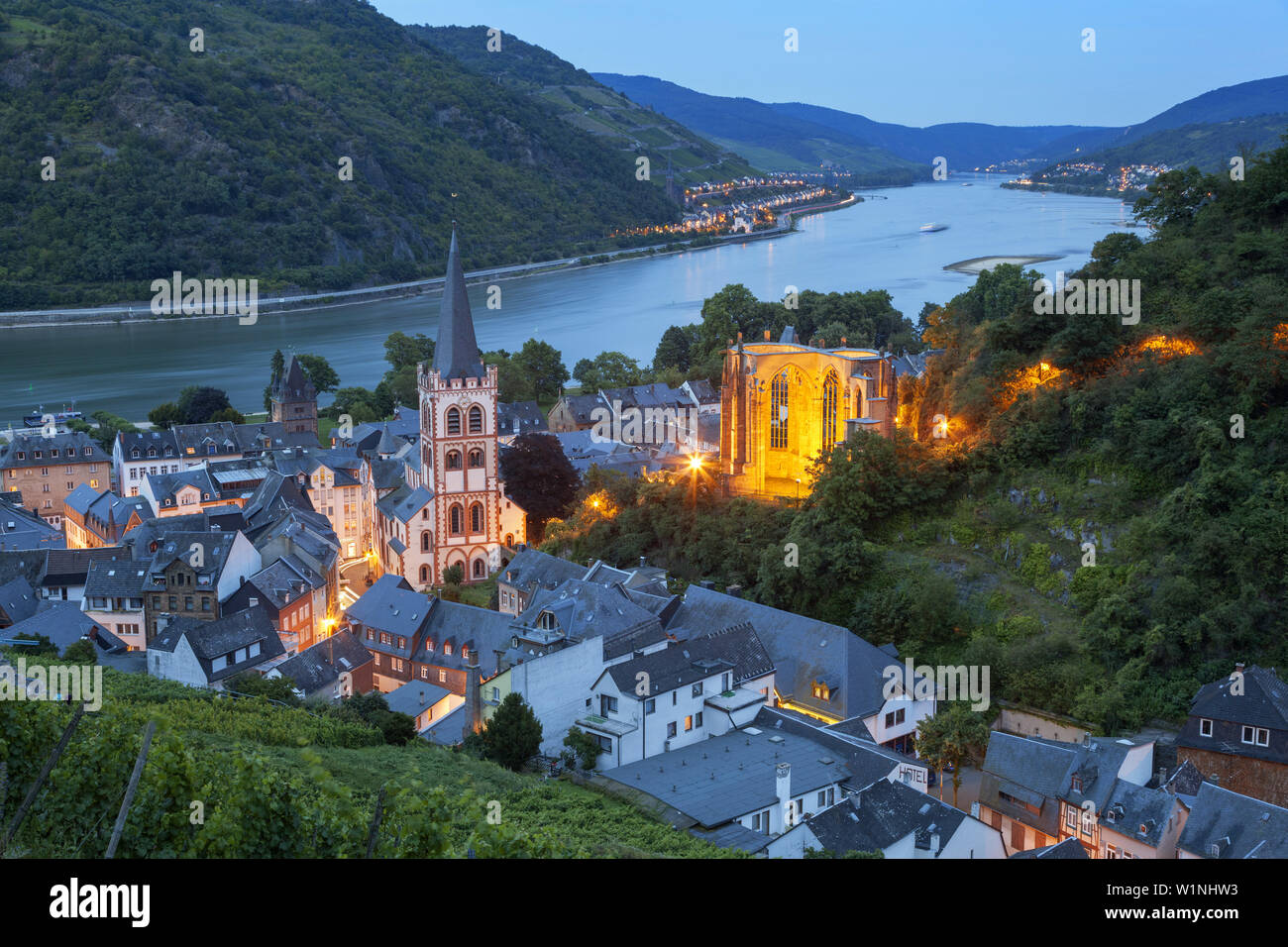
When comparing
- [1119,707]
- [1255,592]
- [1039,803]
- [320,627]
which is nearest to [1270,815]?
[1039,803]

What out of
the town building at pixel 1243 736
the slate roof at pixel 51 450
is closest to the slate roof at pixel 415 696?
the town building at pixel 1243 736

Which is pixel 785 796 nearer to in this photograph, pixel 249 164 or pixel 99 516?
pixel 99 516

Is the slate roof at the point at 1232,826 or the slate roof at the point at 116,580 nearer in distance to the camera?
the slate roof at the point at 1232,826

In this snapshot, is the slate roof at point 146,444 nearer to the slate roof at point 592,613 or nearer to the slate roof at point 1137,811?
the slate roof at point 592,613

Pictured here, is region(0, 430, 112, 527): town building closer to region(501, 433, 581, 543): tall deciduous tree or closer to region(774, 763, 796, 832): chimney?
region(501, 433, 581, 543): tall deciduous tree

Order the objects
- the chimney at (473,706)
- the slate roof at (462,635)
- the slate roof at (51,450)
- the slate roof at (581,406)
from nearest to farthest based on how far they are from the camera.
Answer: the chimney at (473,706) < the slate roof at (462,635) < the slate roof at (51,450) < the slate roof at (581,406)

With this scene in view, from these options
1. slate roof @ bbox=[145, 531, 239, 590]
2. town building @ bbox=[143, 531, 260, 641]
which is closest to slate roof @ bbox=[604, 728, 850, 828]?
town building @ bbox=[143, 531, 260, 641]

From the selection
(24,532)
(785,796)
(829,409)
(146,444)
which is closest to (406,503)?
(24,532)

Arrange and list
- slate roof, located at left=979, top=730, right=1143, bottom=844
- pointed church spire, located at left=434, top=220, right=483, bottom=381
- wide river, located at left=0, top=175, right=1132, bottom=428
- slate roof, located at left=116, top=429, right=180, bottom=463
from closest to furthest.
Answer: slate roof, located at left=979, top=730, right=1143, bottom=844
pointed church spire, located at left=434, top=220, right=483, bottom=381
slate roof, located at left=116, top=429, right=180, bottom=463
wide river, located at left=0, top=175, right=1132, bottom=428

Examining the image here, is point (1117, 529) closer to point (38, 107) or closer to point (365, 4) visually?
point (38, 107)
